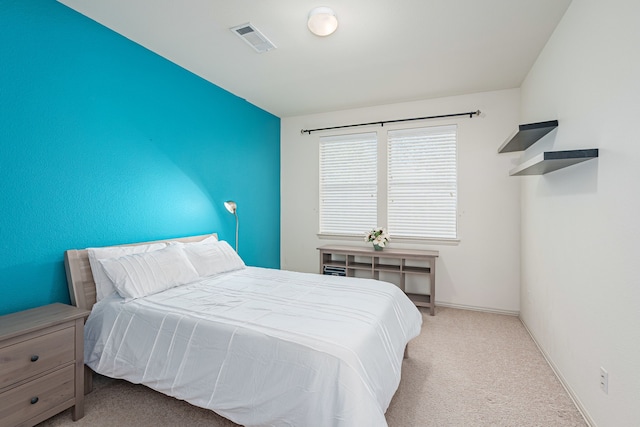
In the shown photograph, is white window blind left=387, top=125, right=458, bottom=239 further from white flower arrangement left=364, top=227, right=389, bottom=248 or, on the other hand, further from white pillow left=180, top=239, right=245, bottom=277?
white pillow left=180, top=239, right=245, bottom=277

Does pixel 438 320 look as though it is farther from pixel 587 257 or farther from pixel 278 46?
pixel 278 46

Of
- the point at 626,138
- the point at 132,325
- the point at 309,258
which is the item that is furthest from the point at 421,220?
the point at 132,325

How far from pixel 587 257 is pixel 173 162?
139 inches

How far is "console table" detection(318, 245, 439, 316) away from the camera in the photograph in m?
3.71

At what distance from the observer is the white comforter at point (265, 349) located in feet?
4.54

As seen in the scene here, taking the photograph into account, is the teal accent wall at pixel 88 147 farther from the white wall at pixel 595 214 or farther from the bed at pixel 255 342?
the white wall at pixel 595 214

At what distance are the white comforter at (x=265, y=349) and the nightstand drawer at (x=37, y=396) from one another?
0.22 m

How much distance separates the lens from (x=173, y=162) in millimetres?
3068

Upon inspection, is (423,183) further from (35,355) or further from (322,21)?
(35,355)

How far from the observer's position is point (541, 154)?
190 cm

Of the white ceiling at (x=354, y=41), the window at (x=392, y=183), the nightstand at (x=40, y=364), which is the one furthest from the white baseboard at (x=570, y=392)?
the nightstand at (x=40, y=364)

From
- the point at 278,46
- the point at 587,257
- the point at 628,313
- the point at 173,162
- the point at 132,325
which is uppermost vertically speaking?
the point at 278,46

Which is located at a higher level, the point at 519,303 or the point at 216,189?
the point at 216,189

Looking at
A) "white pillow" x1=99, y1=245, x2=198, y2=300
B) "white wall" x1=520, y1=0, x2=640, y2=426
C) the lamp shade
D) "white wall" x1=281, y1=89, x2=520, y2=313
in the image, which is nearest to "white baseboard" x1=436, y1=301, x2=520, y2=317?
"white wall" x1=281, y1=89, x2=520, y2=313
